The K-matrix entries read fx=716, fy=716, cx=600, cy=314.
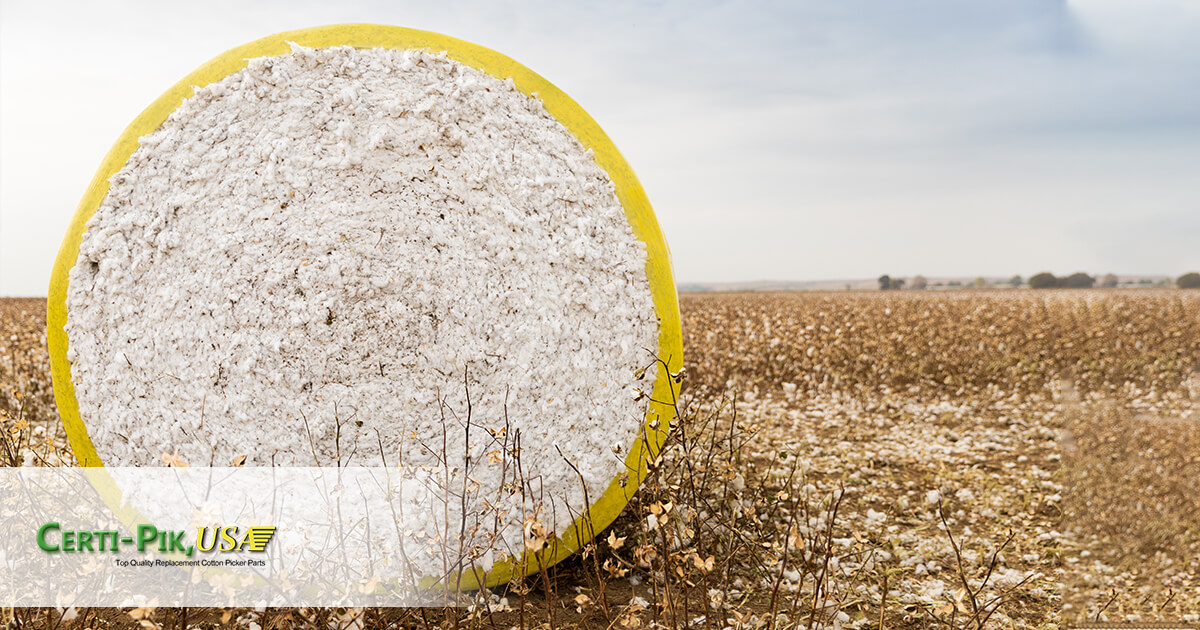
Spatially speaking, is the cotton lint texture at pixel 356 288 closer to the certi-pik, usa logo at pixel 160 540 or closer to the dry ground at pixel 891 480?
the certi-pik, usa logo at pixel 160 540

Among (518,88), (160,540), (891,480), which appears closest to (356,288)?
(518,88)

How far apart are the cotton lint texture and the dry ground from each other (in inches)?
18.9

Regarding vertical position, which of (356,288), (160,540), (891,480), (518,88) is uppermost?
(518,88)

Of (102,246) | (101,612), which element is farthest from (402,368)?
(101,612)

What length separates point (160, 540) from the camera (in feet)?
9.59

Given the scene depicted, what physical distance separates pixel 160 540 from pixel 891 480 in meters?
4.55

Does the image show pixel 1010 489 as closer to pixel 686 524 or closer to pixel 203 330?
pixel 686 524

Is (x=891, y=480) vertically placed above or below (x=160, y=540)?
below

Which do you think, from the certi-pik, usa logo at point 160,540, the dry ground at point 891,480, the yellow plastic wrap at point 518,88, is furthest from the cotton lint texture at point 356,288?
the dry ground at point 891,480

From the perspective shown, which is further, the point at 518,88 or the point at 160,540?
the point at 518,88

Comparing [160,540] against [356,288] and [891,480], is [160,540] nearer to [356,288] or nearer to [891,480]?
[356,288]

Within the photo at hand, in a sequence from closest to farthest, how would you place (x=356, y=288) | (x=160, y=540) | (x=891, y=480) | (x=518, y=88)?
(x=356, y=288), (x=160, y=540), (x=518, y=88), (x=891, y=480)

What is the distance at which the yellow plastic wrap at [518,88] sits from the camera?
3023 mm

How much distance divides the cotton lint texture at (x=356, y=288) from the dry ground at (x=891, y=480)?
0.48 meters
